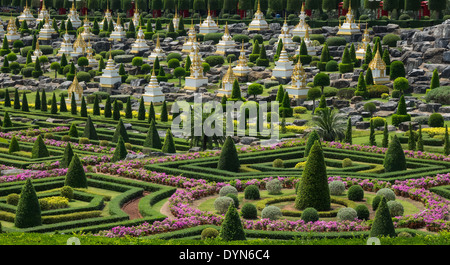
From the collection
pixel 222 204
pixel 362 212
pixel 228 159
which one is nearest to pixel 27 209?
pixel 222 204

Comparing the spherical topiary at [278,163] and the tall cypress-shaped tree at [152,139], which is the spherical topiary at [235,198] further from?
the tall cypress-shaped tree at [152,139]

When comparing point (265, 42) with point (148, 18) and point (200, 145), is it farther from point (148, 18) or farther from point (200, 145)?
point (200, 145)

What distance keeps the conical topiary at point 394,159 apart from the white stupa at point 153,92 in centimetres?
3821

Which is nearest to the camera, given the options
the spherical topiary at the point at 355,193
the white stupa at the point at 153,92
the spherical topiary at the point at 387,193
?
the spherical topiary at the point at 387,193

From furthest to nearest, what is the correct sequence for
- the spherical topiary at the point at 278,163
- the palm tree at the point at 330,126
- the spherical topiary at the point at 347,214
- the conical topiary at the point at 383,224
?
the palm tree at the point at 330,126, the spherical topiary at the point at 278,163, the spherical topiary at the point at 347,214, the conical topiary at the point at 383,224

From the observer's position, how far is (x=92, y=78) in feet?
328

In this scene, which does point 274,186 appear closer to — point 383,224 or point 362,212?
point 362,212

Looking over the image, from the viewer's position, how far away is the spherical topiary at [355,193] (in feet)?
145

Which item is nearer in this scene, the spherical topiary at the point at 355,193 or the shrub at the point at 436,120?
the spherical topiary at the point at 355,193

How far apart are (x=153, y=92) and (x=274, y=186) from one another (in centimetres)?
4041

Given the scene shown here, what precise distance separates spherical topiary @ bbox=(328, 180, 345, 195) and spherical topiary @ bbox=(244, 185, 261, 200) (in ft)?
12.8

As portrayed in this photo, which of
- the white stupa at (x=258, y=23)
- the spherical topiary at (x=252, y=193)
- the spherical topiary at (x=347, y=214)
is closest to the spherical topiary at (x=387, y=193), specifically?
the spherical topiary at (x=347, y=214)

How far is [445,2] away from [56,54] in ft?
164
